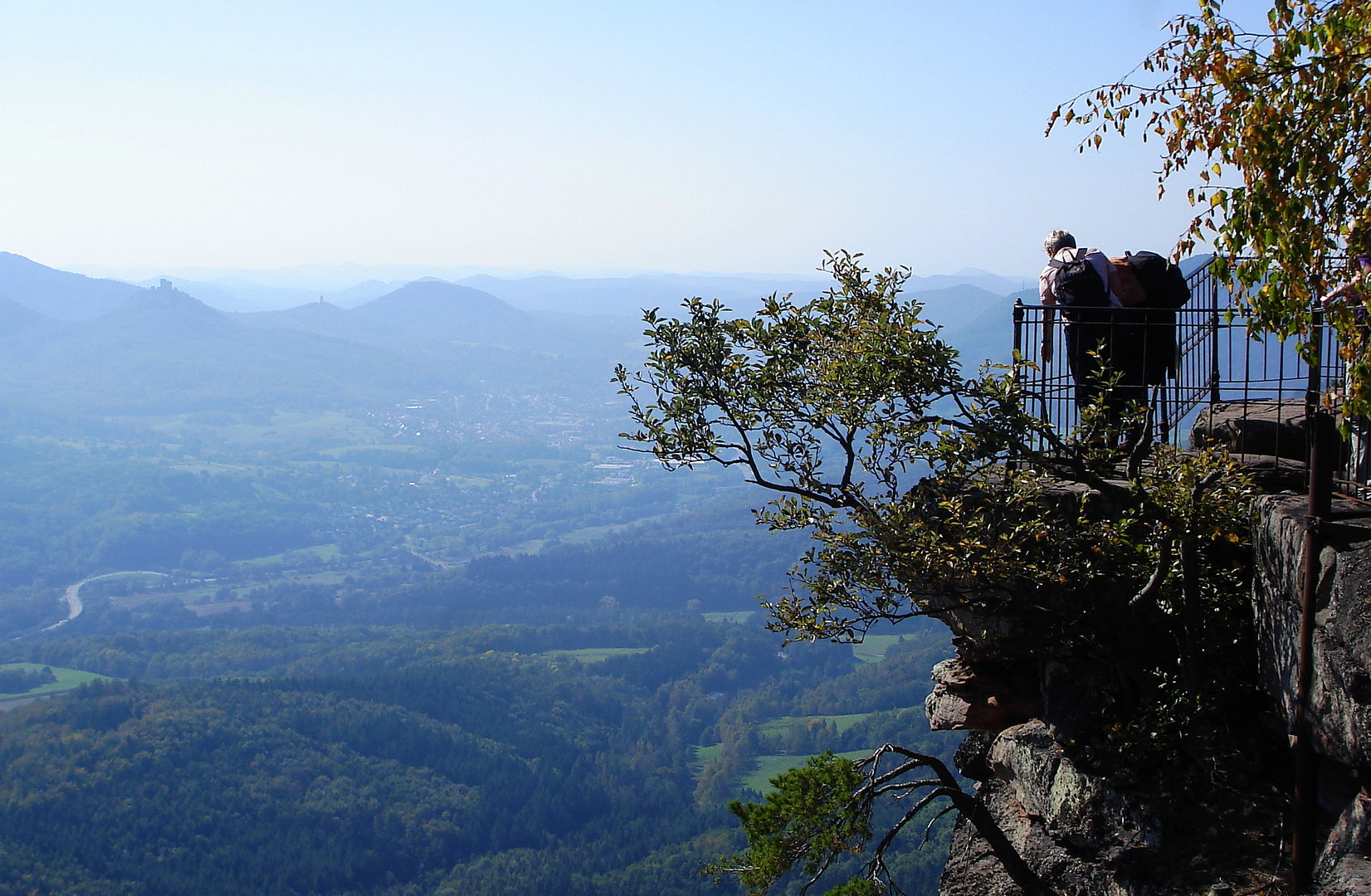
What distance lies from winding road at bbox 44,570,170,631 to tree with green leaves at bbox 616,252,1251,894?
18650 centimetres

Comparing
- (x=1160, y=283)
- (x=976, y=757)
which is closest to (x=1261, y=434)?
(x=1160, y=283)

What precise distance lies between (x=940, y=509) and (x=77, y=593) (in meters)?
211

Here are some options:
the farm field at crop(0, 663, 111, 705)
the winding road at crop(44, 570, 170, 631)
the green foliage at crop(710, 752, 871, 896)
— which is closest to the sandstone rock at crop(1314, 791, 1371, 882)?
the green foliage at crop(710, 752, 871, 896)

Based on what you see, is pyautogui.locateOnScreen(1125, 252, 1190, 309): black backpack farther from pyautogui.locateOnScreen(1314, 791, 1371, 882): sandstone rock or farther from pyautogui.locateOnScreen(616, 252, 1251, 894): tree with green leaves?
pyautogui.locateOnScreen(1314, 791, 1371, 882): sandstone rock

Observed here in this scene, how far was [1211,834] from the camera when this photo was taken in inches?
277

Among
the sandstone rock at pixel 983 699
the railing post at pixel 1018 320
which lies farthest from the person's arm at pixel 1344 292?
the sandstone rock at pixel 983 699

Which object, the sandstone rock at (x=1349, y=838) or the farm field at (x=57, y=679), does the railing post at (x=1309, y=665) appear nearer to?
the sandstone rock at (x=1349, y=838)

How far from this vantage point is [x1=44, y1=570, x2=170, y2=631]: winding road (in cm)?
17000

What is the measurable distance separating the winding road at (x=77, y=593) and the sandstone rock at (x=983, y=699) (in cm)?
18636

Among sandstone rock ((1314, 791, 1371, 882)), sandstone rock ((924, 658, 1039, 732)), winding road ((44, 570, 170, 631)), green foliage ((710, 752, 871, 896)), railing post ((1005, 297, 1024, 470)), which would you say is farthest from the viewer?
winding road ((44, 570, 170, 631))

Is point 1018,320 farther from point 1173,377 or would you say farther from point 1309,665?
point 1309,665

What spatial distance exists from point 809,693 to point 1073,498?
408ft

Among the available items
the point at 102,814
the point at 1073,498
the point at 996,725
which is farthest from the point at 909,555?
the point at 102,814

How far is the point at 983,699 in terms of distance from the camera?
9484 millimetres
